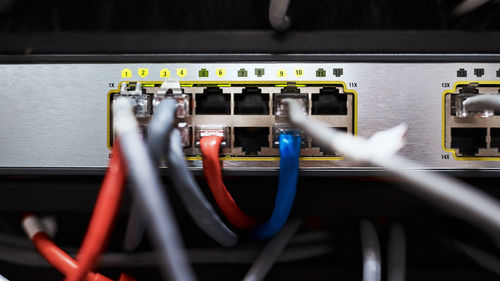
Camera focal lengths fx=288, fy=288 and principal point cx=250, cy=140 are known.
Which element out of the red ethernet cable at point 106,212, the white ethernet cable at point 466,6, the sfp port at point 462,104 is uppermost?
the white ethernet cable at point 466,6

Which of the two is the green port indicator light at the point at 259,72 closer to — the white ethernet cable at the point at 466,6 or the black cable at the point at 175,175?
the black cable at the point at 175,175

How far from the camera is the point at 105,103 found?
1.16ft

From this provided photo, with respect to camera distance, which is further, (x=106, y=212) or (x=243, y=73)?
(x=243, y=73)

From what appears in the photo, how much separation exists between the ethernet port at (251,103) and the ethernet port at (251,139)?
22 millimetres

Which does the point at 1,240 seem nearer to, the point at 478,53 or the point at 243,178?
the point at 243,178

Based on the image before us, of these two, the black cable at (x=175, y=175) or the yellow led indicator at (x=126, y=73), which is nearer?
the black cable at (x=175, y=175)

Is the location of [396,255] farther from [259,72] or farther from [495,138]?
[259,72]

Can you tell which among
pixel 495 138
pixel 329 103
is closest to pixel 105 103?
pixel 329 103

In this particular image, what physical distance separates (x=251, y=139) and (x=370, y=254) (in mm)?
212

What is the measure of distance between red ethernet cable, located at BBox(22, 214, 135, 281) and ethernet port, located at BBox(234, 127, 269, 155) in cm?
23

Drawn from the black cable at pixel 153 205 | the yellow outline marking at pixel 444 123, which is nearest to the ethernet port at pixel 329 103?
the yellow outline marking at pixel 444 123

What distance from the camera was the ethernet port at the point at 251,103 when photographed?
0.36 m

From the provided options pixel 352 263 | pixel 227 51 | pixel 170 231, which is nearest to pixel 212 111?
pixel 227 51

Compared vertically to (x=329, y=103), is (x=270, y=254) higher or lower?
lower
